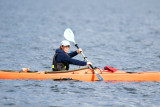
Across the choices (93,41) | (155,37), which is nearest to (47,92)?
(93,41)

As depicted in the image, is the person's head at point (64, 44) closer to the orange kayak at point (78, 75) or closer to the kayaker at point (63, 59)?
the kayaker at point (63, 59)

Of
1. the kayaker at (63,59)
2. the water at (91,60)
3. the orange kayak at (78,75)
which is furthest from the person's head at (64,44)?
the water at (91,60)

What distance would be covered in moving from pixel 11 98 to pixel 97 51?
409 inches

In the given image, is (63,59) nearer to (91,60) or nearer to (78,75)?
(78,75)

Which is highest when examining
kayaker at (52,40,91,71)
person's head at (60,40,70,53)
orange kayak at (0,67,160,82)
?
person's head at (60,40,70,53)

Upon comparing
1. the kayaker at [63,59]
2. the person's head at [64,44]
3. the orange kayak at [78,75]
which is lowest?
the orange kayak at [78,75]

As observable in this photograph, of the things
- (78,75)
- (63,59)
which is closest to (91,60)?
(78,75)

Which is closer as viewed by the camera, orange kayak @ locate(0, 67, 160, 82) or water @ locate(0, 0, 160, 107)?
water @ locate(0, 0, 160, 107)

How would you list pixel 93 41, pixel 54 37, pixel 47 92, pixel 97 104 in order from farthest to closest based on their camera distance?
pixel 54 37 < pixel 93 41 < pixel 47 92 < pixel 97 104

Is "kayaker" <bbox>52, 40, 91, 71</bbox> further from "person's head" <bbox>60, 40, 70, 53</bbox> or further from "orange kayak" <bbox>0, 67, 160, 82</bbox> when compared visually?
"orange kayak" <bbox>0, 67, 160, 82</bbox>

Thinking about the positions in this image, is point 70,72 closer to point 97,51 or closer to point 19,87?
point 19,87

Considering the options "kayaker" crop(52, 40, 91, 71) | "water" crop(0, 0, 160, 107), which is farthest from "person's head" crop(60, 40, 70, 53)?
"water" crop(0, 0, 160, 107)

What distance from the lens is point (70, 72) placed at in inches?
504

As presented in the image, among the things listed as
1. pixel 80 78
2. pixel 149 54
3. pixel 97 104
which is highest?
pixel 149 54
